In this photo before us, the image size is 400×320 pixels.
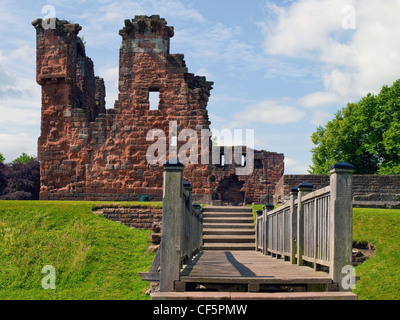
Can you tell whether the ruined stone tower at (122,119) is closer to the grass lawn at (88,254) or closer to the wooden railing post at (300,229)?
the grass lawn at (88,254)

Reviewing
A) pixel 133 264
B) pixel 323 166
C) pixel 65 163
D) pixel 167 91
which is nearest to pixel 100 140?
pixel 65 163

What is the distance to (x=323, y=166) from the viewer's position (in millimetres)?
37719

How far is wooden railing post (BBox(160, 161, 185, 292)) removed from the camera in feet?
18.2

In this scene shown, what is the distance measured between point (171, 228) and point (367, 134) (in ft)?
110

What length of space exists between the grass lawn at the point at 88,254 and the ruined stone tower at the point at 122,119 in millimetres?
6198

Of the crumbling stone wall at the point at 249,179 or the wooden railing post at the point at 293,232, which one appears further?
the crumbling stone wall at the point at 249,179

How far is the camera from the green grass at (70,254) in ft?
35.7

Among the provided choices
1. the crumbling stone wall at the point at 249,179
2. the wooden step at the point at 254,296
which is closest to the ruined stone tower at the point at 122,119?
the crumbling stone wall at the point at 249,179

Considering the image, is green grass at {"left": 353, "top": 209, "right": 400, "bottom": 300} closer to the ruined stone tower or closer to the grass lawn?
the grass lawn

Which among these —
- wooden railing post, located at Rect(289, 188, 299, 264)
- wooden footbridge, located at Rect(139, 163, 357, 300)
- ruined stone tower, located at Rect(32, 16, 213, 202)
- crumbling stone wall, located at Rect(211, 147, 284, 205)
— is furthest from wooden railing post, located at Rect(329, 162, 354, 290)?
crumbling stone wall, located at Rect(211, 147, 284, 205)

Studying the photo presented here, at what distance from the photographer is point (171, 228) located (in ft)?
18.4

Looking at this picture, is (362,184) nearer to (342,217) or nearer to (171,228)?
(342,217)

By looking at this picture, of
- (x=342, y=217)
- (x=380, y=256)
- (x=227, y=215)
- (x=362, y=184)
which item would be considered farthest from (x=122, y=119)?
(x=342, y=217)
